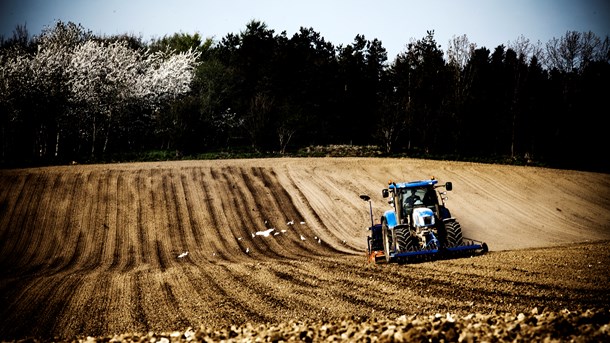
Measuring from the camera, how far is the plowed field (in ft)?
29.8

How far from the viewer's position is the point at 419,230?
11836mm

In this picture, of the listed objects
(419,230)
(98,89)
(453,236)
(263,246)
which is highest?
(98,89)

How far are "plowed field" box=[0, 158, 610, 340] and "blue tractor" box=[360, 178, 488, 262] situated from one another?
20.0 inches

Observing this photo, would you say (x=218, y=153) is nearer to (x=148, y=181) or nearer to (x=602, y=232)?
(x=148, y=181)

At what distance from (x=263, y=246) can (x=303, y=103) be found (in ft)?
94.5

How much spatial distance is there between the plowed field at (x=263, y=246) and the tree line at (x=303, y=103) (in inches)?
240

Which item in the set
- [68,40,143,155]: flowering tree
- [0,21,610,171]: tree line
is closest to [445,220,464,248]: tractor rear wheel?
[0,21,610,171]: tree line

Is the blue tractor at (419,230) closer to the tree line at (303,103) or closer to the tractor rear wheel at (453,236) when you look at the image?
the tractor rear wheel at (453,236)

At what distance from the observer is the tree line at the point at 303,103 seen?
31.2 meters

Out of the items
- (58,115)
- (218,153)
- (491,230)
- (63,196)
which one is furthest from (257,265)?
(58,115)

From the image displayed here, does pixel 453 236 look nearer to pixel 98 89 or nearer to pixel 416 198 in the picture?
pixel 416 198

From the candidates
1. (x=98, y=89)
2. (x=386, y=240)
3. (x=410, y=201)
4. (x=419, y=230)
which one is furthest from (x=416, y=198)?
(x=98, y=89)

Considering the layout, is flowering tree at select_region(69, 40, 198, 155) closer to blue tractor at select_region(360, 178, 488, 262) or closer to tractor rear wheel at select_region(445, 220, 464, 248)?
blue tractor at select_region(360, 178, 488, 262)

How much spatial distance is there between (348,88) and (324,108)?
3.84m
